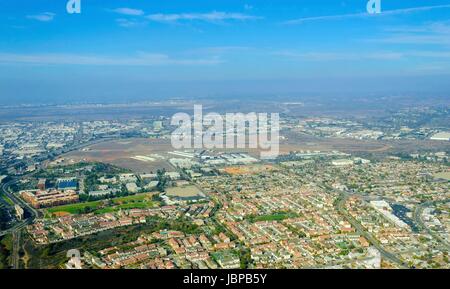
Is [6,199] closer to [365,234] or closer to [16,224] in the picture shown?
[16,224]

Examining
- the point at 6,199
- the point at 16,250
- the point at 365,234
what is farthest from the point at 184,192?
the point at 365,234

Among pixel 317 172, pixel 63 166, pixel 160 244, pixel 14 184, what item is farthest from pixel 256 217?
pixel 63 166

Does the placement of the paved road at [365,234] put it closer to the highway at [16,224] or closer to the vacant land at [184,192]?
the vacant land at [184,192]

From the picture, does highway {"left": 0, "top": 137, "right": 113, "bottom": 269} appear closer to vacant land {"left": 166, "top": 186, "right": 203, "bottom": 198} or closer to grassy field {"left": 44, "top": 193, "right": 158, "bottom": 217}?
grassy field {"left": 44, "top": 193, "right": 158, "bottom": 217}

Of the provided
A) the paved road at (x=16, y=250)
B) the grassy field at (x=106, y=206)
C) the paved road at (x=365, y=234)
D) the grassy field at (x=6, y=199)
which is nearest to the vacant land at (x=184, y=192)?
the grassy field at (x=106, y=206)
